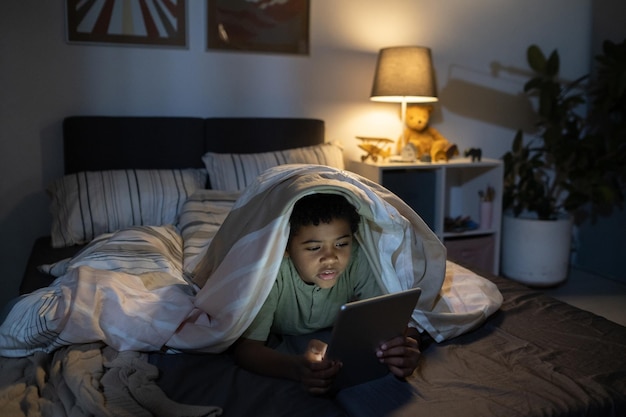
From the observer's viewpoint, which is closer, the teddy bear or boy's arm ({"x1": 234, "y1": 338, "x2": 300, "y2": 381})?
boy's arm ({"x1": 234, "y1": 338, "x2": 300, "y2": 381})

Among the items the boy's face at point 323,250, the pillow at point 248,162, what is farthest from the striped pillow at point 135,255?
the pillow at point 248,162

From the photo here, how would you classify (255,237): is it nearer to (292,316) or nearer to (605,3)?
(292,316)

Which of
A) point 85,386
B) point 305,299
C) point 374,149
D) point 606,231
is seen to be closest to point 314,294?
point 305,299

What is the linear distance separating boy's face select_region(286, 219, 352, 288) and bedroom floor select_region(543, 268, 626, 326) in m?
2.14

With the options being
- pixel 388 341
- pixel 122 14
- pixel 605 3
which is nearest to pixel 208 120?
pixel 122 14

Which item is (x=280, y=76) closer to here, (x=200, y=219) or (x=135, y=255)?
(x=200, y=219)

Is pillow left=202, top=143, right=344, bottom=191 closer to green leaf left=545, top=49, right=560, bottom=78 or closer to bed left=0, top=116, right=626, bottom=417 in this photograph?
bed left=0, top=116, right=626, bottom=417

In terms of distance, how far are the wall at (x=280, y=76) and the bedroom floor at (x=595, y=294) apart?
2.99ft

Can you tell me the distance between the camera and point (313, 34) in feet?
10.3

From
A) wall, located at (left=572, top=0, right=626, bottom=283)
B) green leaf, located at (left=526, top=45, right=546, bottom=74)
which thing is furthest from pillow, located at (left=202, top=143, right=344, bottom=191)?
wall, located at (left=572, top=0, right=626, bottom=283)

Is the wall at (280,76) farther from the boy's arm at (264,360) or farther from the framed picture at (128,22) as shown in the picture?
the boy's arm at (264,360)

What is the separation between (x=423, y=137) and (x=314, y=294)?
1985mm

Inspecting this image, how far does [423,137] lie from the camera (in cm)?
325

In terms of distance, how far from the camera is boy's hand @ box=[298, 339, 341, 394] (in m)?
1.16
